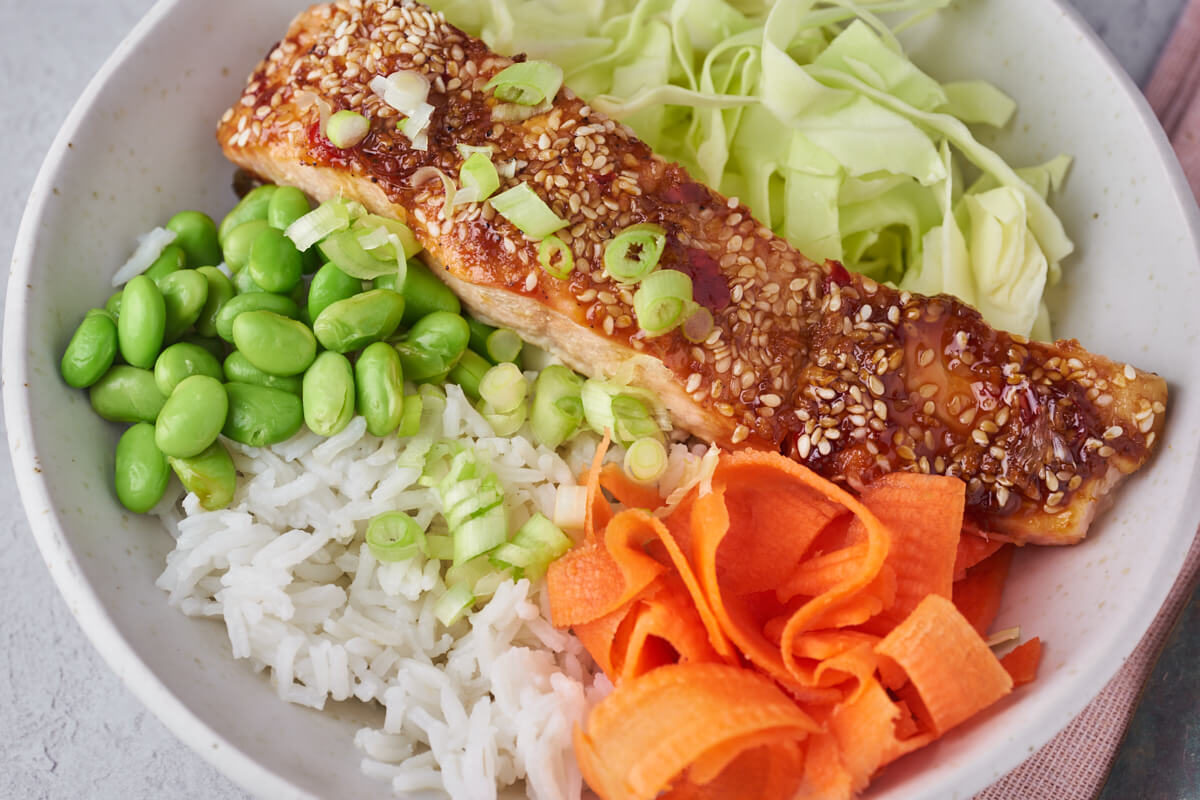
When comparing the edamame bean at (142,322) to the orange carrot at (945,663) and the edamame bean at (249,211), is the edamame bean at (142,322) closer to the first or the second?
the edamame bean at (249,211)

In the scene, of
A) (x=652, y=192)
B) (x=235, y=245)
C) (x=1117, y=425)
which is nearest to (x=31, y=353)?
(x=235, y=245)

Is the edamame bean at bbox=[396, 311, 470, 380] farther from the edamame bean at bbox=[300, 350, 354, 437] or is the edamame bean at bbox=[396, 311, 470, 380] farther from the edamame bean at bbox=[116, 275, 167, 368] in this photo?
the edamame bean at bbox=[116, 275, 167, 368]

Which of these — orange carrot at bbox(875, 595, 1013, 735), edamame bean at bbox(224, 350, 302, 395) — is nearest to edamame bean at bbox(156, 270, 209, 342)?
edamame bean at bbox(224, 350, 302, 395)

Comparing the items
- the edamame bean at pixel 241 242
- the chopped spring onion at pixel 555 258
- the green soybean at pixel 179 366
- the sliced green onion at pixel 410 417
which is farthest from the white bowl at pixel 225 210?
the chopped spring onion at pixel 555 258

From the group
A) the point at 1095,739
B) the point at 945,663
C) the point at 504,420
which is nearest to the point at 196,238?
the point at 504,420

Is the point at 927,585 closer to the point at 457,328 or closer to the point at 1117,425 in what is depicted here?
the point at 1117,425

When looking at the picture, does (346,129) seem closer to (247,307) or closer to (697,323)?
(247,307)
